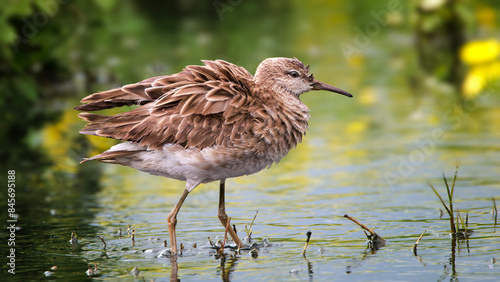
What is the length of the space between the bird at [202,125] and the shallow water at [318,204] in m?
0.71

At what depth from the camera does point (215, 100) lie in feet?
24.9

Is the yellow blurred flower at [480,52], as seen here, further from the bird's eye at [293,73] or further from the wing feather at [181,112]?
the wing feather at [181,112]

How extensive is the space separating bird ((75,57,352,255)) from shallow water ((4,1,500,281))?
0.71 metres

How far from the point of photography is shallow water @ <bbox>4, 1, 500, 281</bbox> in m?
6.91

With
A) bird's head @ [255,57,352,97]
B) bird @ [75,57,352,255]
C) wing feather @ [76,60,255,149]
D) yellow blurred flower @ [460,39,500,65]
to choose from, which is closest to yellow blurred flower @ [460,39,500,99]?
yellow blurred flower @ [460,39,500,65]

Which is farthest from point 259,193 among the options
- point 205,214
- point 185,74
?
point 185,74

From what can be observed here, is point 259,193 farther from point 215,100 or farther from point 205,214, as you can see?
point 215,100

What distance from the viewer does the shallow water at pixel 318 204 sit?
691 cm

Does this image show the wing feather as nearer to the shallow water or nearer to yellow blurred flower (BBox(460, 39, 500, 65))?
the shallow water

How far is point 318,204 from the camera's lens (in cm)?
927

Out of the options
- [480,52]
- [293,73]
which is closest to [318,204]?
[293,73]

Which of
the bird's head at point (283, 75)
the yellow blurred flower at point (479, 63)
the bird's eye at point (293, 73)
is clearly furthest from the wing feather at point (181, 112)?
the yellow blurred flower at point (479, 63)

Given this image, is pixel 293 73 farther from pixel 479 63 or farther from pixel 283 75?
pixel 479 63

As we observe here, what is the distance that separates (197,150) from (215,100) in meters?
0.48
